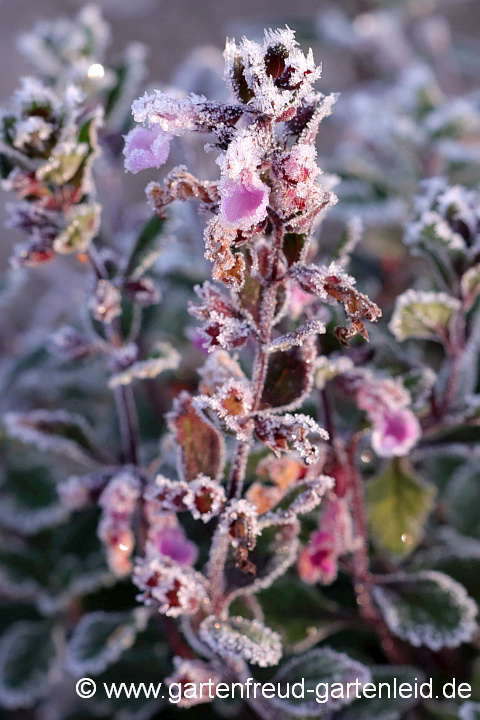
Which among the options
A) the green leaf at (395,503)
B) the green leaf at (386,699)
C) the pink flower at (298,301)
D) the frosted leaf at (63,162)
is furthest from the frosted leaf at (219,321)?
the green leaf at (386,699)

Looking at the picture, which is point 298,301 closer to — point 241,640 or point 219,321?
point 219,321

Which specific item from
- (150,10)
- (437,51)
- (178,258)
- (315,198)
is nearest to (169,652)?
(178,258)

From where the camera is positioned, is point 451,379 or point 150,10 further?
point 150,10

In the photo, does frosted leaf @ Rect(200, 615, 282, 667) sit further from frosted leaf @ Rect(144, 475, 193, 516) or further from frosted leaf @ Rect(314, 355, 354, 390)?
frosted leaf @ Rect(314, 355, 354, 390)

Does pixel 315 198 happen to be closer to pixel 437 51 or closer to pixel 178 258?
pixel 178 258

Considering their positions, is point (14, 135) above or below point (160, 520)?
above

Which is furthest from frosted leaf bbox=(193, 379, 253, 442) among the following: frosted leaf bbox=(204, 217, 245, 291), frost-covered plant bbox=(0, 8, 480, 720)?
frosted leaf bbox=(204, 217, 245, 291)

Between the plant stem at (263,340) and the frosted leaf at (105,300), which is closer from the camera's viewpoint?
the plant stem at (263,340)

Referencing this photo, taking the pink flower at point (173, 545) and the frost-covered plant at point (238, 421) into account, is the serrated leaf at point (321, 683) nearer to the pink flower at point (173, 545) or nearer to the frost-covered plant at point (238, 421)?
the frost-covered plant at point (238, 421)
